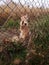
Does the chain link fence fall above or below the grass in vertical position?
above

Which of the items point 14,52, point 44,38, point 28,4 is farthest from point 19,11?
point 14,52

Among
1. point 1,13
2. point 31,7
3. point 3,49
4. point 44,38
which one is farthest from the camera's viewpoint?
point 31,7

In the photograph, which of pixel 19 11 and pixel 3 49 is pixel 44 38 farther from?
pixel 3 49

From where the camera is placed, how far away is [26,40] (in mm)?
2775

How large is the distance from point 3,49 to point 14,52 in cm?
13

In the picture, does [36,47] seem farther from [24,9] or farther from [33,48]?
[24,9]

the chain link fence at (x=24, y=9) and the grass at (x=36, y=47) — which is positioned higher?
the chain link fence at (x=24, y=9)

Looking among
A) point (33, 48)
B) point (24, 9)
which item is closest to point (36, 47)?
point (33, 48)

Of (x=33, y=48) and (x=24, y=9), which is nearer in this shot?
(x=33, y=48)

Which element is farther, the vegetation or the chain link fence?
the chain link fence

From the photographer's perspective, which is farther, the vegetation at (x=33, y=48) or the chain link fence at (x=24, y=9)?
the chain link fence at (x=24, y=9)

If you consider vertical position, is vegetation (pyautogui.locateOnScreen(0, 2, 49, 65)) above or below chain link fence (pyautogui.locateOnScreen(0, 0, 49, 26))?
below

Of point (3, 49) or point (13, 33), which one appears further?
point (13, 33)

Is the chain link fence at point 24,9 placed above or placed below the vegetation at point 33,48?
above
